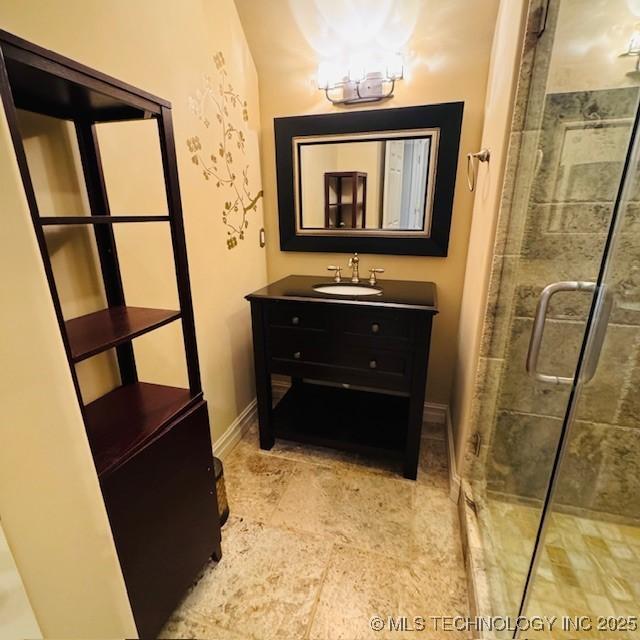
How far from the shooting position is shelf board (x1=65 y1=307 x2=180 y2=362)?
32.6 inches

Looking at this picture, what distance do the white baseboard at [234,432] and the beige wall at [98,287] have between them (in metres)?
0.06

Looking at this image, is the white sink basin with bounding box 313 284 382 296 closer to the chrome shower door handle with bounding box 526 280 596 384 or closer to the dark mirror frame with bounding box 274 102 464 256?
the dark mirror frame with bounding box 274 102 464 256

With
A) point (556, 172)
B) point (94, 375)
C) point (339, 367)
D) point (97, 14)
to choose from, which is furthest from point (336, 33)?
point (94, 375)

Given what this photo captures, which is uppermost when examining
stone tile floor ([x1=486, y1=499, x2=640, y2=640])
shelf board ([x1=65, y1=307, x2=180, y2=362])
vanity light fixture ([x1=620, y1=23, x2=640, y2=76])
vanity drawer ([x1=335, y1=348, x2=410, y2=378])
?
vanity light fixture ([x1=620, y1=23, x2=640, y2=76])

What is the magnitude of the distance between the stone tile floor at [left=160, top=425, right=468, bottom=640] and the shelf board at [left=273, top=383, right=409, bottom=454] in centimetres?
14

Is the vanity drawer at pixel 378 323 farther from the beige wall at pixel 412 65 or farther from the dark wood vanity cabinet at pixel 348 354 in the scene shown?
the beige wall at pixel 412 65

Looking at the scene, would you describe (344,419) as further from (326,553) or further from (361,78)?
(361,78)

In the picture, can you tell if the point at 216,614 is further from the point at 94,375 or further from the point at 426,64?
the point at 426,64

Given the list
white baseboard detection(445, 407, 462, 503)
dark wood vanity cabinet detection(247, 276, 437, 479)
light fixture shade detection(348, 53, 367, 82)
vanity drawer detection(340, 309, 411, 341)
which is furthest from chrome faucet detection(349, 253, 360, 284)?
white baseboard detection(445, 407, 462, 503)

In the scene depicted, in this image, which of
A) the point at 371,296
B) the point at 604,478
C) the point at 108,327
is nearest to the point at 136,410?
the point at 108,327

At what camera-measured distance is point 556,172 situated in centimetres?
118

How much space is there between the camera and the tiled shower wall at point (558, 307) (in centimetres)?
110

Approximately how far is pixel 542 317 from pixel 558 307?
23 centimetres

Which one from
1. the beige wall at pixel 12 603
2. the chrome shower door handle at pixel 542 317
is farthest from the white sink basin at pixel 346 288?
the beige wall at pixel 12 603
